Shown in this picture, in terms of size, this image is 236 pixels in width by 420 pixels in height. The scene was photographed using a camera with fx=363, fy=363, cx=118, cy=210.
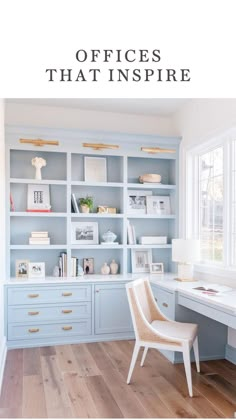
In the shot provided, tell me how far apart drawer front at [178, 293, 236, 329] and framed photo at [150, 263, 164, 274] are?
3.70 feet

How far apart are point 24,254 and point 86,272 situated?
2.56ft

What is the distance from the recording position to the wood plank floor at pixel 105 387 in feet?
8.38

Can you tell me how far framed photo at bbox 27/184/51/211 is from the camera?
4250 millimetres

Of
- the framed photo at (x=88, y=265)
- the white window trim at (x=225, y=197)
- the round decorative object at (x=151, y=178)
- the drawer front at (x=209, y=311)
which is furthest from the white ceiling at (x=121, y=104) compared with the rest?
the drawer front at (x=209, y=311)

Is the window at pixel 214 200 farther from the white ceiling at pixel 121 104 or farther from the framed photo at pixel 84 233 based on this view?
the framed photo at pixel 84 233

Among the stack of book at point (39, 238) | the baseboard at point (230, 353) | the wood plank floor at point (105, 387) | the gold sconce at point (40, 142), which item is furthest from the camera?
the stack of book at point (39, 238)

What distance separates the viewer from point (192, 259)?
3.81m

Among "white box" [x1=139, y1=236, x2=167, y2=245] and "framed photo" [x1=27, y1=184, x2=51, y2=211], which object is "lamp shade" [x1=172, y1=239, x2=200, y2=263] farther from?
"framed photo" [x1=27, y1=184, x2=51, y2=211]

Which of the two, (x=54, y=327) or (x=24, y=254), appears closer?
(x=54, y=327)

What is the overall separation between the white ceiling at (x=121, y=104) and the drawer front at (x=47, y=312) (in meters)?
2.33
